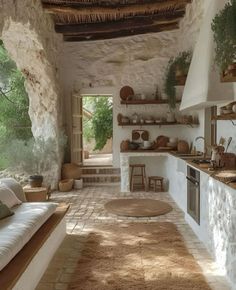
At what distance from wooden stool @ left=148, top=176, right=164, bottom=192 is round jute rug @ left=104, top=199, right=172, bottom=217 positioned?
0.97 m

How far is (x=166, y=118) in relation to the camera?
756 cm

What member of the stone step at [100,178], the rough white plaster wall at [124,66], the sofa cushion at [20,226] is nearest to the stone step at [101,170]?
the stone step at [100,178]

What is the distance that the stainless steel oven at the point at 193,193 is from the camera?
156 inches

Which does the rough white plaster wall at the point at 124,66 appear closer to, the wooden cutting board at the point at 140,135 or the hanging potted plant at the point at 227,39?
the wooden cutting board at the point at 140,135

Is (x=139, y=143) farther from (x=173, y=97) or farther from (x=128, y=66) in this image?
(x=128, y=66)

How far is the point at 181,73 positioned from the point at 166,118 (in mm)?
1673

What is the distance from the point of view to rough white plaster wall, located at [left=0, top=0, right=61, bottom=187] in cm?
513

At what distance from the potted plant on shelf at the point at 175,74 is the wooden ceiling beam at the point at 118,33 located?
74 centimetres

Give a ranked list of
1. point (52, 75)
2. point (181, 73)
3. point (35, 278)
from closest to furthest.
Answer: point (35, 278) < point (181, 73) < point (52, 75)

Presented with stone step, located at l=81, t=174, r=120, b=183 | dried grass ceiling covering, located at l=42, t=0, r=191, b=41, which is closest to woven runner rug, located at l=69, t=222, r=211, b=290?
stone step, located at l=81, t=174, r=120, b=183

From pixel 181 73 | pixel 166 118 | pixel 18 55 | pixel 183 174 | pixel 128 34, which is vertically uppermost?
pixel 128 34

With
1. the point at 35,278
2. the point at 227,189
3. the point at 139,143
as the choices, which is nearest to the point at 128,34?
the point at 139,143

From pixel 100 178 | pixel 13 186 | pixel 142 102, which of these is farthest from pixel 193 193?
pixel 100 178

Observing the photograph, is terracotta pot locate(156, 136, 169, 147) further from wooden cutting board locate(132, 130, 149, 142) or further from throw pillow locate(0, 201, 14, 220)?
throw pillow locate(0, 201, 14, 220)
